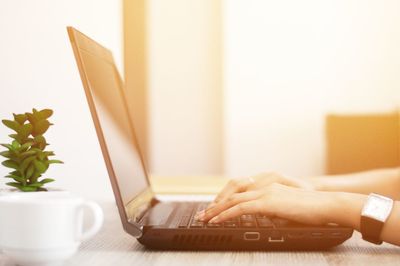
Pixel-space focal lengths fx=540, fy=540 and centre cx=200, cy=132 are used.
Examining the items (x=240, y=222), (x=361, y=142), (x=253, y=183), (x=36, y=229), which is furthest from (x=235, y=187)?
(x=361, y=142)

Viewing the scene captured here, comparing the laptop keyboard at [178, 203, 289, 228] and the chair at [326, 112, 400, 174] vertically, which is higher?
the chair at [326, 112, 400, 174]

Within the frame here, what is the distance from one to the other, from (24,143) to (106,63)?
0.39 m

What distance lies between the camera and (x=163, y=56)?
4219 mm

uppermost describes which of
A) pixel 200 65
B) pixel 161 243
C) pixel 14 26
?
pixel 200 65

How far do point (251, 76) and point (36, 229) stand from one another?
3583mm

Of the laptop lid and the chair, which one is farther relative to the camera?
the chair

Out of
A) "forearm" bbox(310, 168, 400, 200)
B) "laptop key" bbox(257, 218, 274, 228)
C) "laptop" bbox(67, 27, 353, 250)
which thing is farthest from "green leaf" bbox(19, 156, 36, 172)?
"forearm" bbox(310, 168, 400, 200)

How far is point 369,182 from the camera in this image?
4.66 ft

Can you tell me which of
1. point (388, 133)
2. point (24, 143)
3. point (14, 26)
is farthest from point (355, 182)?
point (388, 133)

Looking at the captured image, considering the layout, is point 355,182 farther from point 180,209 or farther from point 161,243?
point 161,243

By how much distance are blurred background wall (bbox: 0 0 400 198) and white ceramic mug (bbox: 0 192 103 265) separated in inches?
→ 128

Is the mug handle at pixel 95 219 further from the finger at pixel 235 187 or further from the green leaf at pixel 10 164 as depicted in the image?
the finger at pixel 235 187

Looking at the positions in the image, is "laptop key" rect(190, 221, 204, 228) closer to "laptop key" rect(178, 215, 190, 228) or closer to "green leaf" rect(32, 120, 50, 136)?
"laptop key" rect(178, 215, 190, 228)

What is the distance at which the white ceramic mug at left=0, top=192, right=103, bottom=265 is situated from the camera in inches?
24.2
